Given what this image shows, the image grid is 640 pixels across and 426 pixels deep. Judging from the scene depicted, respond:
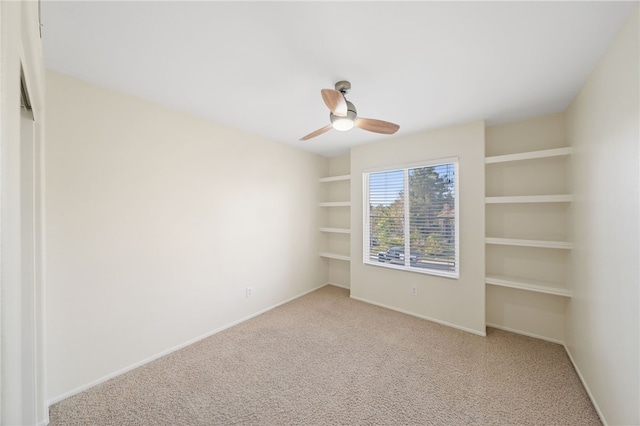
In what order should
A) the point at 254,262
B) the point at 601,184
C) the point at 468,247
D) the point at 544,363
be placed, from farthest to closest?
the point at 254,262 < the point at 468,247 < the point at 544,363 < the point at 601,184

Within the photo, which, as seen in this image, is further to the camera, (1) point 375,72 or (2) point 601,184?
(1) point 375,72

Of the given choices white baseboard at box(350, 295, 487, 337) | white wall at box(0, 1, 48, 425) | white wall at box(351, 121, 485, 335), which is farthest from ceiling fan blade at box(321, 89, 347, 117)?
white baseboard at box(350, 295, 487, 337)

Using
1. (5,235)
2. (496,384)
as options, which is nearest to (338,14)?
(5,235)

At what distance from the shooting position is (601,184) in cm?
174

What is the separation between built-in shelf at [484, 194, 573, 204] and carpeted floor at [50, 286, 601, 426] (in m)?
1.53

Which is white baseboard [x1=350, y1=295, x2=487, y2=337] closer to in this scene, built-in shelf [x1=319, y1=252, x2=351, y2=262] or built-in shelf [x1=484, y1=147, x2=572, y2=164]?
built-in shelf [x1=319, y1=252, x2=351, y2=262]

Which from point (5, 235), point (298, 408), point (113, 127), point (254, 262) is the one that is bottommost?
point (298, 408)

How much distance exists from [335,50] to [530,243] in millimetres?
2696

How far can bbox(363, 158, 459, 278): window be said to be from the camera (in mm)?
3105

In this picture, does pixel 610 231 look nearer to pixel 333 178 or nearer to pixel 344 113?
pixel 344 113

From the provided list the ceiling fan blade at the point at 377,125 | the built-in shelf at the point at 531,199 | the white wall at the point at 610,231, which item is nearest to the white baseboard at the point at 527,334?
the white wall at the point at 610,231

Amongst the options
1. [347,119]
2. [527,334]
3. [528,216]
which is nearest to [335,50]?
[347,119]

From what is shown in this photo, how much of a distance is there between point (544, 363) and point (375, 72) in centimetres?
303

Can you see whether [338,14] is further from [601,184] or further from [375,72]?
[601,184]
